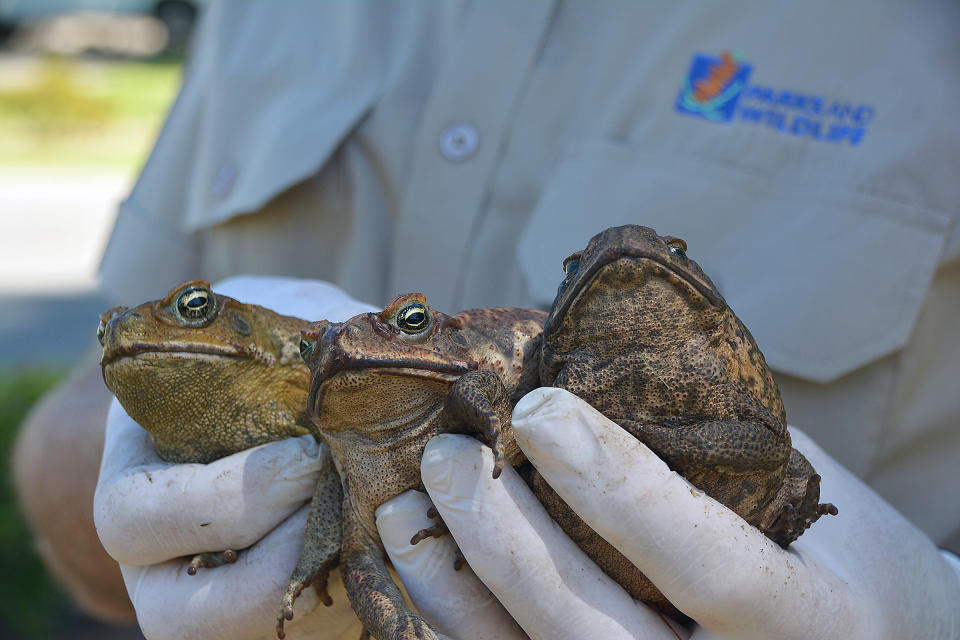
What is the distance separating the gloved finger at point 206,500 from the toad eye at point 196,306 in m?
0.33

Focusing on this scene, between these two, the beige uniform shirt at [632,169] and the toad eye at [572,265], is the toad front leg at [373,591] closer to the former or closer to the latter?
the toad eye at [572,265]

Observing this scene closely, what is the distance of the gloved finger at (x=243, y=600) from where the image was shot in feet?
7.12

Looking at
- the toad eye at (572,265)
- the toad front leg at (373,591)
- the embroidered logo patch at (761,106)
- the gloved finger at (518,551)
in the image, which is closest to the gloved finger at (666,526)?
the gloved finger at (518,551)

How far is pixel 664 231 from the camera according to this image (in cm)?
269

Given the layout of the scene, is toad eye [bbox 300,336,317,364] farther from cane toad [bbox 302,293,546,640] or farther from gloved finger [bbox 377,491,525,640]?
gloved finger [bbox 377,491,525,640]

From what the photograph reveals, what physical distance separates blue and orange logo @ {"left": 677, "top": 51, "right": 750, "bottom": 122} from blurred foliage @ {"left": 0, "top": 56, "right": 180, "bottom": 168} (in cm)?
1336

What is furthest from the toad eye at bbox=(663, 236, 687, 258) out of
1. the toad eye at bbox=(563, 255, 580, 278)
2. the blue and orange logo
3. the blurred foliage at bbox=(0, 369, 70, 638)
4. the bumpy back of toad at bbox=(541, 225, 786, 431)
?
the blurred foliage at bbox=(0, 369, 70, 638)

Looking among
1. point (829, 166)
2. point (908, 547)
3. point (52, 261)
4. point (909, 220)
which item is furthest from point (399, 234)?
point (52, 261)

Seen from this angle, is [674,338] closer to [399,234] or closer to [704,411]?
[704,411]

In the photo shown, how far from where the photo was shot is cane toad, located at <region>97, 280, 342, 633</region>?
2088 mm

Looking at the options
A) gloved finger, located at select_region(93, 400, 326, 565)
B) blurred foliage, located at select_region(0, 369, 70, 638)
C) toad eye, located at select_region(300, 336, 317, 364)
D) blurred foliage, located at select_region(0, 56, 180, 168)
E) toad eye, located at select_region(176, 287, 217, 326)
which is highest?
toad eye, located at select_region(300, 336, 317, 364)

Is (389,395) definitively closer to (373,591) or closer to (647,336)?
(373,591)

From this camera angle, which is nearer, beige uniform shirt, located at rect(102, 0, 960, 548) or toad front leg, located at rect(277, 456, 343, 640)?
toad front leg, located at rect(277, 456, 343, 640)

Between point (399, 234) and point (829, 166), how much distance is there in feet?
4.49
